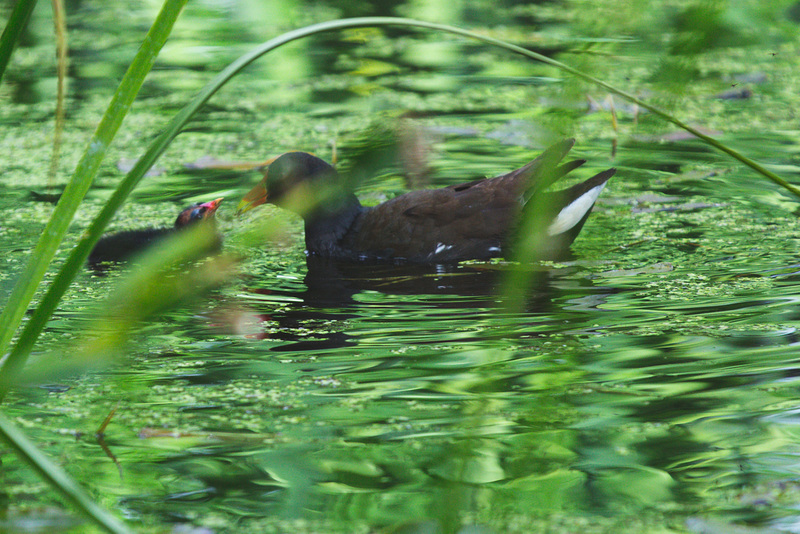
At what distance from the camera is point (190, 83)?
253 inches

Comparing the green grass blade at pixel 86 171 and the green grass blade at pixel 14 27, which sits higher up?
the green grass blade at pixel 14 27

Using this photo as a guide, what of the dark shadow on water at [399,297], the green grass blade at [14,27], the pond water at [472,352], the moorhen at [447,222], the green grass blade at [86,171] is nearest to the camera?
the pond water at [472,352]

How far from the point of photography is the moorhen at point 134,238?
4008 millimetres

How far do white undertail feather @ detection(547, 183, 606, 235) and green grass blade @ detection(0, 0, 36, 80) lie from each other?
2.59 meters

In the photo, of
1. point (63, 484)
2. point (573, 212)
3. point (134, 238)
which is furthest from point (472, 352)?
point (134, 238)

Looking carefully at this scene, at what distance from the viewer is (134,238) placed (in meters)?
4.07

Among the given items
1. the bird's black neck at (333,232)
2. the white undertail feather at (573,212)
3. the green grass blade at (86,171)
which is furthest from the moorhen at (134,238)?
the green grass blade at (86,171)

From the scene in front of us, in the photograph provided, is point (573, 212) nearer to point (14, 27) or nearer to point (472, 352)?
point (472, 352)

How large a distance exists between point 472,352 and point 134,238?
2.01 metres

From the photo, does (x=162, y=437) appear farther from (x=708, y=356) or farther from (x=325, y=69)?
(x=325, y=69)

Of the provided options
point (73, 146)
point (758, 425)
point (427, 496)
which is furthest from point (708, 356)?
point (73, 146)

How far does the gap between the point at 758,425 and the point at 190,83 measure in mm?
5179

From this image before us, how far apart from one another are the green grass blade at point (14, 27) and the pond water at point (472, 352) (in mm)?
Answer: 368

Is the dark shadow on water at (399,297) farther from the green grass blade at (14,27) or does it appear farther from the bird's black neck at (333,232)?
the green grass blade at (14,27)
